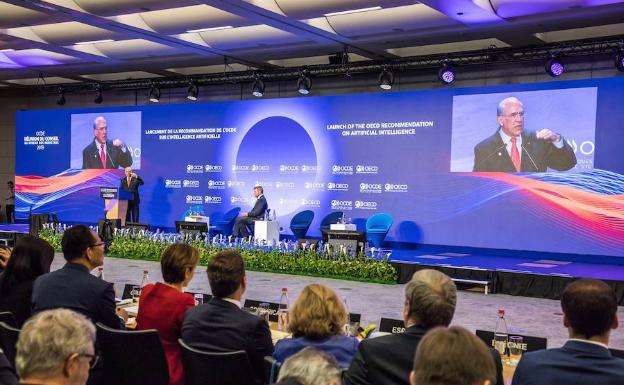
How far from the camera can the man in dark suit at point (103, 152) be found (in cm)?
1595

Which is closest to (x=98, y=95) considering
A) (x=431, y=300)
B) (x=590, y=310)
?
(x=431, y=300)

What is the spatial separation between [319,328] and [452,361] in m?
1.11

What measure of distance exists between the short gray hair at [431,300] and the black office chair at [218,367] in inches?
27.1

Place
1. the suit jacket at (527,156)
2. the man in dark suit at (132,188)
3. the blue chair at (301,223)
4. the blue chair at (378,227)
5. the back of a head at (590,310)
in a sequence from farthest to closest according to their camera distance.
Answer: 1. the man in dark suit at (132,188)
2. the blue chair at (301,223)
3. the blue chair at (378,227)
4. the suit jacket at (527,156)
5. the back of a head at (590,310)

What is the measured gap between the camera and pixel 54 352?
63.8 inches

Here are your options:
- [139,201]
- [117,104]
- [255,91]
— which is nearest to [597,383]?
[255,91]

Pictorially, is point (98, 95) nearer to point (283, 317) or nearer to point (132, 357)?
point (283, 317)

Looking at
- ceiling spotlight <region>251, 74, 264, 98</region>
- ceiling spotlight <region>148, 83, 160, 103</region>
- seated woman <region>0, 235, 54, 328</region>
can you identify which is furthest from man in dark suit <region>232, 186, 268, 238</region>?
seated woman <region>0, 235, 54, 328</region>

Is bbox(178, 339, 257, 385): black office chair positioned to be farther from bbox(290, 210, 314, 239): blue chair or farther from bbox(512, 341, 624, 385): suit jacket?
bbox(290, 210, 314, 239): blue chair

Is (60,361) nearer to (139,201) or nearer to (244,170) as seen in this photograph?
(244,170)

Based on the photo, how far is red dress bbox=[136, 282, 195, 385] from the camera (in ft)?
10.3

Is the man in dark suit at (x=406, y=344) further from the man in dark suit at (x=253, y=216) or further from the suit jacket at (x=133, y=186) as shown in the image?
the suit jacket at (x=133, y=186)

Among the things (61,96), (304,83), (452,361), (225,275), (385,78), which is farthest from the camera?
(61,96)

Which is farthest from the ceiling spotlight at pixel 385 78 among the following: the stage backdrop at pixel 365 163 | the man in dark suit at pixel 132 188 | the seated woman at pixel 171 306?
the seated woman at pixel 171 306
